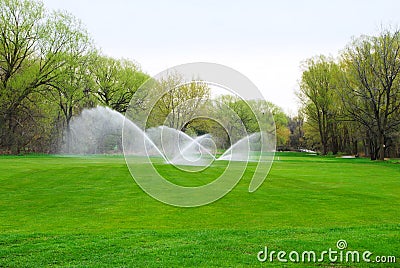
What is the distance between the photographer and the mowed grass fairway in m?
7.16

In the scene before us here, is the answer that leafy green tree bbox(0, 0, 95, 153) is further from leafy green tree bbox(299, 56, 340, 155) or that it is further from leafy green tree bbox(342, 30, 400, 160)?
leafy green tree bbox(299, 56, 340, 155)

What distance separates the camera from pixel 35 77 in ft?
146

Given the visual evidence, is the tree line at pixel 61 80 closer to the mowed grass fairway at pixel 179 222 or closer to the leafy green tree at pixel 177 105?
the leafy green tree at pixel 177 105

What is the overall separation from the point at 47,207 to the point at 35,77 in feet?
113

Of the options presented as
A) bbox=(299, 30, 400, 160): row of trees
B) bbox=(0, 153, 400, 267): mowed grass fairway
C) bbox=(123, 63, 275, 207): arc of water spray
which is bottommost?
bbox=(0, 153, 400, 267): mowed grass fairway

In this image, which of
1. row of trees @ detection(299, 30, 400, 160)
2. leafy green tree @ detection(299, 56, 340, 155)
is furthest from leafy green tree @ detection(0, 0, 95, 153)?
leafy green tree @ detection(299, 56, 340, 155)

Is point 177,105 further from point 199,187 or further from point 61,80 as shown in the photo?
point 61,80

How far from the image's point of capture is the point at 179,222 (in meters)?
10.6

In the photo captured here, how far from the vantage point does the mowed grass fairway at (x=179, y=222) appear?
23.5 feet

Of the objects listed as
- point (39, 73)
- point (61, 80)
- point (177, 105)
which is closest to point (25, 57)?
point (39, 73)

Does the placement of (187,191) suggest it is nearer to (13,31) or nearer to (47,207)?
(47,207)

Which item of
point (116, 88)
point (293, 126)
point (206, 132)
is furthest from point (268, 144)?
point (293, 126)

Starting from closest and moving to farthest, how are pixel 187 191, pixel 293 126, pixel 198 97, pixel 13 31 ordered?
pixel 187 191 → pixel 198 97 → pixel 13 31 → pixel 293 126

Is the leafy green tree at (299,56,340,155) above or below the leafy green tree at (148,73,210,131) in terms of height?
above
